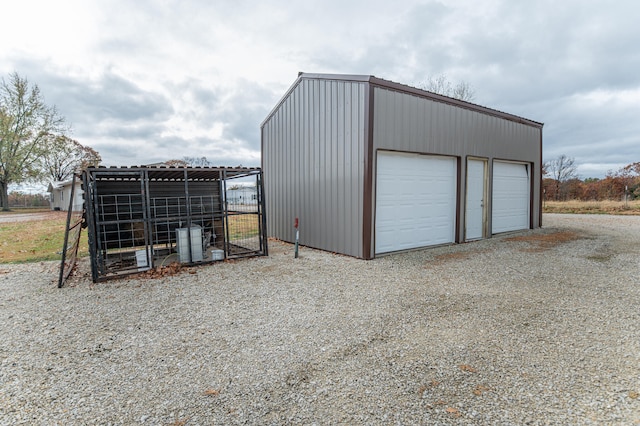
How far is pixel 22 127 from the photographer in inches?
954

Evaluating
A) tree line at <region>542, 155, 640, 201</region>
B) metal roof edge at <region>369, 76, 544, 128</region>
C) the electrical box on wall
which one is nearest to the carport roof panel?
the electrical box on wall

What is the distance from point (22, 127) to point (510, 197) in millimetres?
33184

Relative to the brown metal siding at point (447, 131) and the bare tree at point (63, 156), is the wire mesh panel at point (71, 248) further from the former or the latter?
the bare tree at point (63, 156)

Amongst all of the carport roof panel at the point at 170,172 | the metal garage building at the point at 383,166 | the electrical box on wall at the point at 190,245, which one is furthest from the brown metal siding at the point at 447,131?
the electrical box on wall at the point at 190,245

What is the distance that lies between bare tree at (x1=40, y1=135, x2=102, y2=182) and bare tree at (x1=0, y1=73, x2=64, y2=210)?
35.7 inches

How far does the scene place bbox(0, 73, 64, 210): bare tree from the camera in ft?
76.7

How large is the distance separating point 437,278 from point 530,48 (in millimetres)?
11415

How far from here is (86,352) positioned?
108 inches

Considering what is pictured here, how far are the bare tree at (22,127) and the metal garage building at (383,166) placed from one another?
25.6 meters

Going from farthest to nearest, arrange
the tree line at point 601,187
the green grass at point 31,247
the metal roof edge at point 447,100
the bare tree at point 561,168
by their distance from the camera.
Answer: the bare tree at point 561,168, the tree line at point 601,187, the green grass at point 31,247, the metal roof edge at point 447,100

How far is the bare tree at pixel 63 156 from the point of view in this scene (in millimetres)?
26609

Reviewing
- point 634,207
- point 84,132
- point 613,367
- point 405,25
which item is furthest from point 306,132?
point 84,132

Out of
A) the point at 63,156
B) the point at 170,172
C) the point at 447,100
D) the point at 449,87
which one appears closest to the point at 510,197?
the point at 447,100

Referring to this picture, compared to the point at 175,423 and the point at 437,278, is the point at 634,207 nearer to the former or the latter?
the point at 437,278
